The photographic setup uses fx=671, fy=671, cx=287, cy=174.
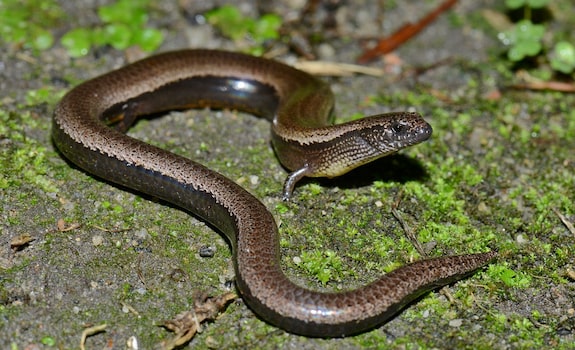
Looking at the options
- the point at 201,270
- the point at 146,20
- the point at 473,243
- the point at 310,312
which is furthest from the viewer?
the point at 146,20

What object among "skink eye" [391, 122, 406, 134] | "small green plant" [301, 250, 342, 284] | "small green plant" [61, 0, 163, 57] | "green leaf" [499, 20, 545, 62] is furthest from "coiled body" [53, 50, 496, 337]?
"green leaf" [499, 20, 545, 62]

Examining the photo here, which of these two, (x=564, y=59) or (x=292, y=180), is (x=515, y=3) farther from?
(x=292, y=180)

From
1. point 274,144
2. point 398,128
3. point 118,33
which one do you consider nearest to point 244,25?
point 118,33

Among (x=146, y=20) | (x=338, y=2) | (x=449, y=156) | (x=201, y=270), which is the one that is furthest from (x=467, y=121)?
(x=146, y=20)

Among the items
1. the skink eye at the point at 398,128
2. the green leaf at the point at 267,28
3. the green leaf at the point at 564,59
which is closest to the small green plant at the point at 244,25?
the green leaf at the point at 267,28

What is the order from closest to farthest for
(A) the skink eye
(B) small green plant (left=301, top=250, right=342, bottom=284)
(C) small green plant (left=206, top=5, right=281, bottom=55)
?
(B) small green plant (left=301, top=250, right=342, bottom=284), (A) the skink eye, (C) small green plant (left=206, top=5, right=281, bottom=55)

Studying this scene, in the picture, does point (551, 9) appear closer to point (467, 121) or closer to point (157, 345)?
point (467, 121)

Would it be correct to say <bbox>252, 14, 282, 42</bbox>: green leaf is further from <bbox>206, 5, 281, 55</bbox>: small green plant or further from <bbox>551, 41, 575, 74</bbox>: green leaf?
<bbox>551, 41, 575, 74</bbox>: green leaf
